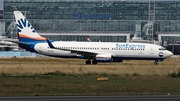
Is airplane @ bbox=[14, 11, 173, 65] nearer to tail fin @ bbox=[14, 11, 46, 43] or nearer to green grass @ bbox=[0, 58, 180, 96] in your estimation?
tail fin @ bbox=[14, 11, 46, 43]

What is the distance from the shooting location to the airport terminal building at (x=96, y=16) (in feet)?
621

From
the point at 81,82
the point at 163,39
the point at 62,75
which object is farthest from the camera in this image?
the point at 163,39

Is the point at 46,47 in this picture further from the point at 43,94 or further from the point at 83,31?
the point at 83,31

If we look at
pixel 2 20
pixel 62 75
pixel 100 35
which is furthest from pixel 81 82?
pixel 2 20

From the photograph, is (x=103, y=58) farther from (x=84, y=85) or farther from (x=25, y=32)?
(x=84, y=85)

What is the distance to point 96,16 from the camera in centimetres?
19275

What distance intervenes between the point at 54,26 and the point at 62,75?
133 m

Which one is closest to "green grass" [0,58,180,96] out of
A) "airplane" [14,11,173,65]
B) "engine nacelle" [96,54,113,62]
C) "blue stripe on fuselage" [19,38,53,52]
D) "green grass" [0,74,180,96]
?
"green grass" [0,74,180,96]

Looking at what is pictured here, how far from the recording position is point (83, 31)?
18925cm

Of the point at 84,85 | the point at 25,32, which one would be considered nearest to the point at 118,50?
the point at 25,32

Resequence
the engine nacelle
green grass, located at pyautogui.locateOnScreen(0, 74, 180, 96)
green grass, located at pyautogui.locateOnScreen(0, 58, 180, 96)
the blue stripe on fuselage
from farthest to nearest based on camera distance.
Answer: the blue stripe on fuselage < the engine nacelle < green grass, located at pyautogui.locateOnScreen(0, 58, 180, 96) < green grass, located at pyautogui.locateOnScreen(0, 74, 180, 96)

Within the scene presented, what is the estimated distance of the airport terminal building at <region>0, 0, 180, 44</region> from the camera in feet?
621

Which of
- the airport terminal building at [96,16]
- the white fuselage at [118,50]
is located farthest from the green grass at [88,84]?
the airport terminal building at [96,16]

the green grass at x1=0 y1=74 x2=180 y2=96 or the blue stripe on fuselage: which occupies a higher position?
the blue stripe on fuselage
